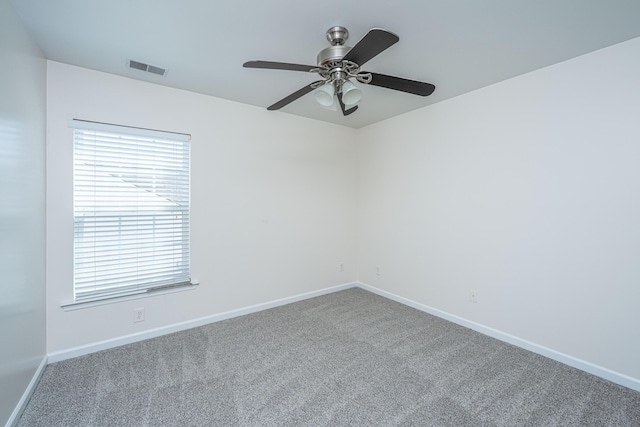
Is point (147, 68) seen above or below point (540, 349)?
above

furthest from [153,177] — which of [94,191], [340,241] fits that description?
[340,241]

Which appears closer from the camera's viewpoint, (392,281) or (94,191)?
(94,191)

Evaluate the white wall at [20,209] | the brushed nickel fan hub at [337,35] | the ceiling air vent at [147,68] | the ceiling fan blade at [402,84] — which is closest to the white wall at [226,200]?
the white wall at [20,209]

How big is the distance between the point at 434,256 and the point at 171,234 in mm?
2849

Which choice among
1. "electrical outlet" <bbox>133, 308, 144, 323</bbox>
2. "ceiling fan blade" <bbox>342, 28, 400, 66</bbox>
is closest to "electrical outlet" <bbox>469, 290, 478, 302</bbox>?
"ceiling fan blade" <bbox>342, 28, 400, 66</bbox>

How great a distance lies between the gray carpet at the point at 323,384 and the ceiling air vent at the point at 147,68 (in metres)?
2.42

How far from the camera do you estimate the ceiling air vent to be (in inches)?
91.4

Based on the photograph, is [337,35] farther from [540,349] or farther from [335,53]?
[540,349]

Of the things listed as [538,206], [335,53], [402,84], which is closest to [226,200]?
[335,53]

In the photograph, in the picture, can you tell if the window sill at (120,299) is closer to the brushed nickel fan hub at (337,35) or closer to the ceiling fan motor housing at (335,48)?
the ceiling fan motor housing at (335,48)

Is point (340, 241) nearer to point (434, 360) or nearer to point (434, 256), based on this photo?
point (434, 256)

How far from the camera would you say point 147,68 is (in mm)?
2402

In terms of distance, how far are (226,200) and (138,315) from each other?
4.49ft

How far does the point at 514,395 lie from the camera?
1.94m
